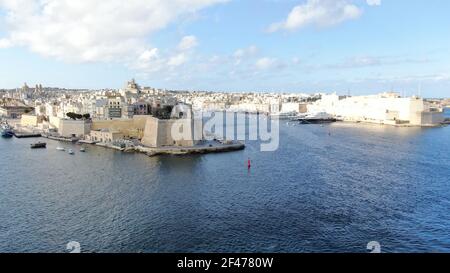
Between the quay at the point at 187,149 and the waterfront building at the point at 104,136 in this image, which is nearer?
the quay at the point at 187,149

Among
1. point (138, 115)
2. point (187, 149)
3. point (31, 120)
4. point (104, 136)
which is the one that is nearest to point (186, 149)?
point (187, 149)

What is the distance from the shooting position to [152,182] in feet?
20.2

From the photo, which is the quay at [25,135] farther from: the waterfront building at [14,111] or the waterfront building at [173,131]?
the waterfront building at [14,111]

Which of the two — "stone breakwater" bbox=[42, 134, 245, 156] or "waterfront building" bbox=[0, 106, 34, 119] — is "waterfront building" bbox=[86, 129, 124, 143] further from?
"waterfront building" bbox=[0, 106, 34, 119]

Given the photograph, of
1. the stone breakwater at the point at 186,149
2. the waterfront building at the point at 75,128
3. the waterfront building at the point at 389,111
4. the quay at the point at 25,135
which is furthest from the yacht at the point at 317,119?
the quay at the point at 25,135

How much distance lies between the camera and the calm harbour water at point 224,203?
12.1 ft

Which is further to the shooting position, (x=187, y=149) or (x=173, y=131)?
(x=173, y=131)

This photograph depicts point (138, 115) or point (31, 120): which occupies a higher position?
point (138, 115)

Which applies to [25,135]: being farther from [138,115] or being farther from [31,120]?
[138,115]

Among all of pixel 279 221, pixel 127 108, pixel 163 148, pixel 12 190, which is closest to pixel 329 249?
pixel 279 221

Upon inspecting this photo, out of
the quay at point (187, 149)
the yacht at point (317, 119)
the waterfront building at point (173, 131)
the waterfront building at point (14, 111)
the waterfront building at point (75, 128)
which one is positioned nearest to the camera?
the quay at point (187, 149)

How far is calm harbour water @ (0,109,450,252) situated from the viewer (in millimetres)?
3678

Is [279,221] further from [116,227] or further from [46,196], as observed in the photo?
[46,196]

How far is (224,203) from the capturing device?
491 centimetres
